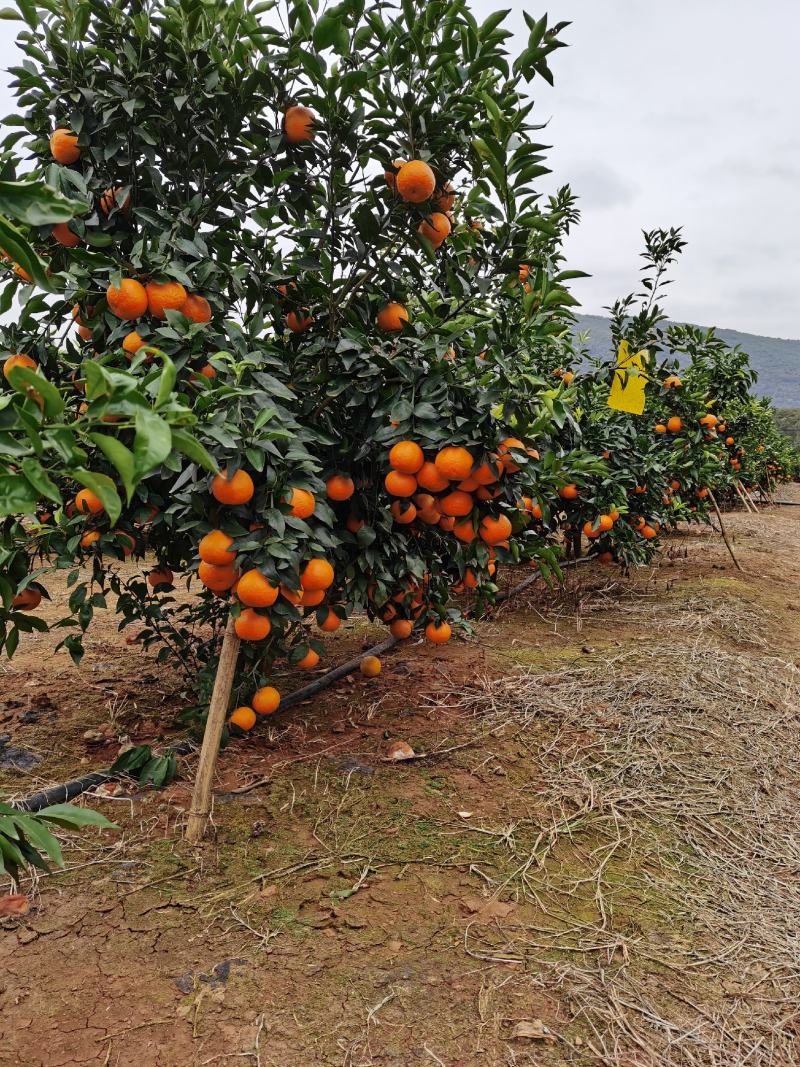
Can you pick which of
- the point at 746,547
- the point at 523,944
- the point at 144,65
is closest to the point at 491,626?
the point at 523,944

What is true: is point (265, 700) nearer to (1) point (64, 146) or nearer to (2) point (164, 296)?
(2) point (164, 296)

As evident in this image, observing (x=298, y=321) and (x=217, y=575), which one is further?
(x=298, y=321)

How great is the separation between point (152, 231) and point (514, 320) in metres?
1.21

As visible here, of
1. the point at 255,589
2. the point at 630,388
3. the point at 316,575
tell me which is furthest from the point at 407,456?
the point at 630,388

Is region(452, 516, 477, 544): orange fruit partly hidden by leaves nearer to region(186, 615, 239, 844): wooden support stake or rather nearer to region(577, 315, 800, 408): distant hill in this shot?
region(186, 615, 239, 844): wooden support stake

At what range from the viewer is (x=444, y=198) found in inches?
88.7

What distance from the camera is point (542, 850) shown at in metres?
2.19

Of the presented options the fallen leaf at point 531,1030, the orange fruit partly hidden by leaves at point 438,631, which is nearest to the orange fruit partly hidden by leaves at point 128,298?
the orange fruit partly hidden by leaves at point 438,631

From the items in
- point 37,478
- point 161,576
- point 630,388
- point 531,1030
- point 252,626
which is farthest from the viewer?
point 630,388

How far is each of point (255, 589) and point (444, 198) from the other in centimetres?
140

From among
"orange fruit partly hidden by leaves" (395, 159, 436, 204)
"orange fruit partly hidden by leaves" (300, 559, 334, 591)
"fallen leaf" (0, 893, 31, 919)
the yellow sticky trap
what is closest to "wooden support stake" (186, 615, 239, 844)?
"orange fruit partly hidden by leaves" (300, 559, 334, 591)

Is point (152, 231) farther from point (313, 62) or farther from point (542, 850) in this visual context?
point (542, 850)

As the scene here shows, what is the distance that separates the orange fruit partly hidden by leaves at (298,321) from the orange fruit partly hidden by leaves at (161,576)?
110cm

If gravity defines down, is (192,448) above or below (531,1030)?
above
